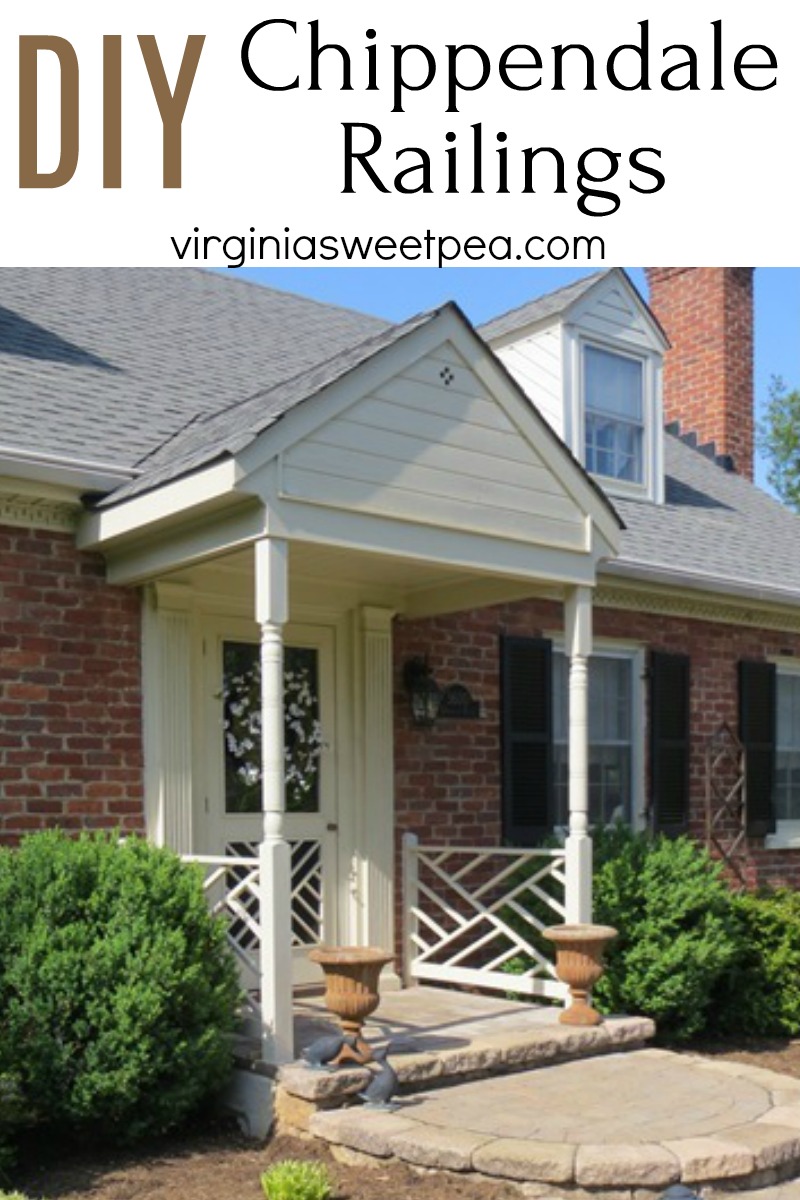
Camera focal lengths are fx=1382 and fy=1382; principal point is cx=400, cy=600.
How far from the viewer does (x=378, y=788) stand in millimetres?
9273

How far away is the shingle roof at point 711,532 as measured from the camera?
11.4 metres

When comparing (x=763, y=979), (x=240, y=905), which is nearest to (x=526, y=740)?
(x=763, y=979)

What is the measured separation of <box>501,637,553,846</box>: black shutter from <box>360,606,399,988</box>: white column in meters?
1.11

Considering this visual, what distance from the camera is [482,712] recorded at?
9.99 metres

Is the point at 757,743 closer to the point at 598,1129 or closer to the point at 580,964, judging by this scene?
the point at 580,964

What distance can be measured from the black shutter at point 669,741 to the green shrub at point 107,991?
5.44 m

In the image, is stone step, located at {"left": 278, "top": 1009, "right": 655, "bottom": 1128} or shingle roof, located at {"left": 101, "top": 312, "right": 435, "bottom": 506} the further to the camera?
shingle roof, located at {"left": 101, "top": 312, "right": 435, "bottom": 506}

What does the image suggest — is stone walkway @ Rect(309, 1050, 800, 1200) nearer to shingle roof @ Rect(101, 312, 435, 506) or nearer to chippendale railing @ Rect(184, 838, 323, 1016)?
chippendale railing @ Rect(184, 838, 323, 1016)

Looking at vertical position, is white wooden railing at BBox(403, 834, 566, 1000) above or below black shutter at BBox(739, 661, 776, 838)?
below

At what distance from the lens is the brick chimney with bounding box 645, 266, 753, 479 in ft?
50.4

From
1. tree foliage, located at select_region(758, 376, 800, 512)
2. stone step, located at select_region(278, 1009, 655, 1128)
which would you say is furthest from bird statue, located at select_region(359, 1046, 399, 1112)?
tree foliage, located at select_region(758, 376, 800, 512)

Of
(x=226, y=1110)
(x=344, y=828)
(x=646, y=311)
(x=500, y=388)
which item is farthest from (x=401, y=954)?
(x=646, y=311)

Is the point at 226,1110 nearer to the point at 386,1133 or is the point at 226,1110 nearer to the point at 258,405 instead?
the point at 386,1133

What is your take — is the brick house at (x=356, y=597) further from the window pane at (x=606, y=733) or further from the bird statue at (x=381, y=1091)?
the bird statue at (x=381, y=1091)
